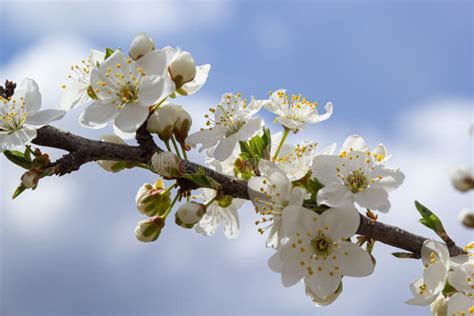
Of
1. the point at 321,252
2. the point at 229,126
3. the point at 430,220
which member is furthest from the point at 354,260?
the point at 229,126

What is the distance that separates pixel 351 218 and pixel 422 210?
398mm

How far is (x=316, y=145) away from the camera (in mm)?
2873

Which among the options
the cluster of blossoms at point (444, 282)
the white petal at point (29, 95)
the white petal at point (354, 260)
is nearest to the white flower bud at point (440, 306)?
the cluster of blossoms at point (444, 282)

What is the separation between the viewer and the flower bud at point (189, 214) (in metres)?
2.63

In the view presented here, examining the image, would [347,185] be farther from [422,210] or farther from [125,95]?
[125,95]

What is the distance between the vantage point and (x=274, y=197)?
8.59 ft

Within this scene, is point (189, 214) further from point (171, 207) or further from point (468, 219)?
point (468, 219)

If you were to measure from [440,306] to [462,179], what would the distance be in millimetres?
1205

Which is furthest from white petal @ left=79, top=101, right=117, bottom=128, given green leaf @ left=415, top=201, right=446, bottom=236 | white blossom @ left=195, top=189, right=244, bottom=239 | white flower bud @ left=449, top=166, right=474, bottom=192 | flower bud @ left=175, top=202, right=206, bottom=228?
white flower bud @ left=449, top=166, right=474, bottom=192

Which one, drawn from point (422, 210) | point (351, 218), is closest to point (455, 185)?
point (351, 218)

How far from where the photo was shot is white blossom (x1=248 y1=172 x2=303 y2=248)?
2.61m

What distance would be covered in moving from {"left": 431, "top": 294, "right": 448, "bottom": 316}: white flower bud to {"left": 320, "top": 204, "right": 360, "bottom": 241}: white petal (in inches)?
20.0

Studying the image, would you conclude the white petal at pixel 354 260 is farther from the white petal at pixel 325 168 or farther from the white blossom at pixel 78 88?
the white blossom at pixel 78 88

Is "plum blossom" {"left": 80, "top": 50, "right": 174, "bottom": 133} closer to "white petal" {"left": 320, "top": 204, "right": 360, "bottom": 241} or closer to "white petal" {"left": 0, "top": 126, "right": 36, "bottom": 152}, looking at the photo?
"white petal" {"left": 0, "top": 126, "right": 36, "bottom": 152}
